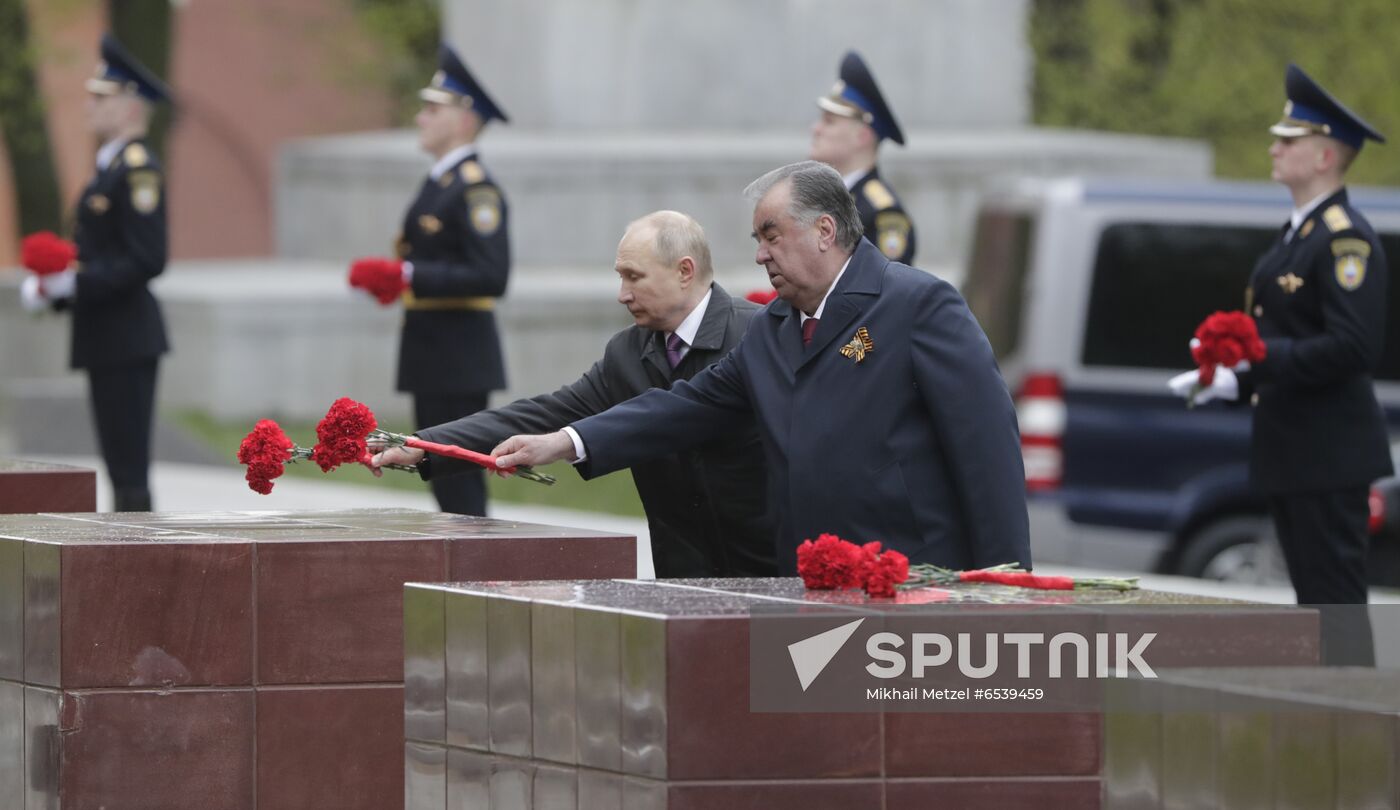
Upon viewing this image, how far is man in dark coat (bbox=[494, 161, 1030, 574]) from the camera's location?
17.9 feet

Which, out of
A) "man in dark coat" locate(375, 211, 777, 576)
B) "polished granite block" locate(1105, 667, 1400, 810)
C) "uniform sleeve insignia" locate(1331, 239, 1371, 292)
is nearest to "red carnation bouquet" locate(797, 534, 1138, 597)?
"polished granite block" locate(1105, 667, 1400, 810)

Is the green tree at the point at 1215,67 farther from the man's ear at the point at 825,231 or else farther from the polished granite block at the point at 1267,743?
the polished granite block at the point at 1267,743

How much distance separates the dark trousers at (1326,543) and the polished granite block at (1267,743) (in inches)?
130

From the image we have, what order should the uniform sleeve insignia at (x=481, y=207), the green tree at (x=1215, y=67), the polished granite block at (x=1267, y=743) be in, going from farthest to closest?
1. the green tree at (x=1215, y=67)
2. the uniform sleeve insignia at (x=481, y=207)
3. the polished granite block at (x=1267, y=743)

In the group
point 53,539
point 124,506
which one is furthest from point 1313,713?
point 124,506

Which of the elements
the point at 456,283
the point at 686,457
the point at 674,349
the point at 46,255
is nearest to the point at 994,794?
the point at 686,457

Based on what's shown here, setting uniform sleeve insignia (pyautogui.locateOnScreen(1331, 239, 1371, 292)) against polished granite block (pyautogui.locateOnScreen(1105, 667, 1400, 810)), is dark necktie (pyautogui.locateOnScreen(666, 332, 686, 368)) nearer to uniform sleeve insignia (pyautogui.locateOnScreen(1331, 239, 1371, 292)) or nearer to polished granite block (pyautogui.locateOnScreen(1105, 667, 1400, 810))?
polished granite block (pyautogui.locateOnScreen(1105, 667, 1400, 810))

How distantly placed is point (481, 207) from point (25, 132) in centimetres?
1303

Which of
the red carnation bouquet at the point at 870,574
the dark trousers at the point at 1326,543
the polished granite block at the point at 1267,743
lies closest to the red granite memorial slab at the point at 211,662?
the red carnation bouquet at the point at 870,574

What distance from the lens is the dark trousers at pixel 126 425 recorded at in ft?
36.0

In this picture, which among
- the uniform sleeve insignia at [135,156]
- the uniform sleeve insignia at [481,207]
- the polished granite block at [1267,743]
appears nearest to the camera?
Result: the polished granite block at [1267,743]

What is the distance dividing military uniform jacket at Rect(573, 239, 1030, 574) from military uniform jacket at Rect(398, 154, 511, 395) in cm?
475

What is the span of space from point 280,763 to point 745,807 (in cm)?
169

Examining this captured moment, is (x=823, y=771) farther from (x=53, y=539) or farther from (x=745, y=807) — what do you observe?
(x=53, y=539)
